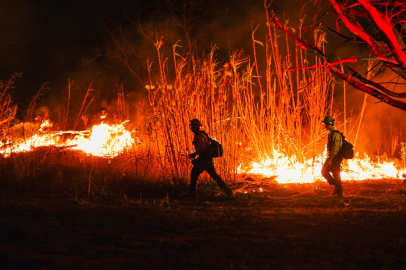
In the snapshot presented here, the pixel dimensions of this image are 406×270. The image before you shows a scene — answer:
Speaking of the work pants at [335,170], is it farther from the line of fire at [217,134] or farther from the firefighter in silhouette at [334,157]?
the line of fire at [217,134]

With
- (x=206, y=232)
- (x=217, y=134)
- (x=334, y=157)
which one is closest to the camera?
(x=206, y=232)

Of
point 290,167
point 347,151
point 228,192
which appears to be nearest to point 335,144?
point 347,151

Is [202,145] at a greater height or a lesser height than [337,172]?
greater

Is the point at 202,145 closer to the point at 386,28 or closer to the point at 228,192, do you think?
the point at 228,192

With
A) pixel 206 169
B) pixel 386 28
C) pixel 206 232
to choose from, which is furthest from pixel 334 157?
pixel 386 28

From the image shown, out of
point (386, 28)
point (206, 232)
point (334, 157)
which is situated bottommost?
point (206, 232)

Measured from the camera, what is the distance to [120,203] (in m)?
7.02

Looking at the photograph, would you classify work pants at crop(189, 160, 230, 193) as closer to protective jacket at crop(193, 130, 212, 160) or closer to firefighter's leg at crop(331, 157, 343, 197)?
protective jacket at crop(193, 130, 212, 160)

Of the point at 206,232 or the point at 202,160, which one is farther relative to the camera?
the point at 202,160

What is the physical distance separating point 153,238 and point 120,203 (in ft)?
7.97

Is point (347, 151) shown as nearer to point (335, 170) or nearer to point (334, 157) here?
point (334, 157)

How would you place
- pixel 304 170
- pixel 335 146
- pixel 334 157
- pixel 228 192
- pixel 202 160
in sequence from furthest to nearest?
pixel 304 170 → pixel 228 192 → pixel 202 160 → pixel 334 157 → pixel 335 146

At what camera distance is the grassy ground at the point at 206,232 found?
12.7 ft

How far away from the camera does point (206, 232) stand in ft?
16.3
